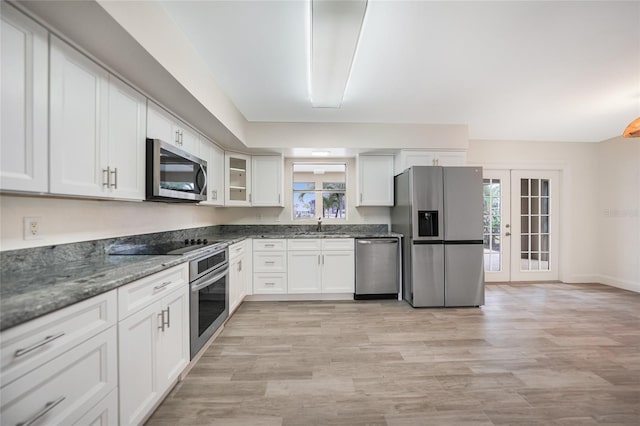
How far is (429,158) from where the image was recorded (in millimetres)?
3885

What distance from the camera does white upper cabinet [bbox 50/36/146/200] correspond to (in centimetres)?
132

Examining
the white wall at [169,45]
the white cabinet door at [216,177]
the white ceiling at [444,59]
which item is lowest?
the white cabinet door at [216,177]

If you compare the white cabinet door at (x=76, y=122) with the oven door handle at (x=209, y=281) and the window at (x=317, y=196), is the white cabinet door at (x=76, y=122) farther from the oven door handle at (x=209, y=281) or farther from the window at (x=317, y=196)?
the window at (x=317, y=196)

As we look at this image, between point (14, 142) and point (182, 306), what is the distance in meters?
1.29

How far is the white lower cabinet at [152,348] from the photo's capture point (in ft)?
4.41

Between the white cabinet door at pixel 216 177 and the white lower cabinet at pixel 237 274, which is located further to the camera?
the white cabinet door at pixel 216 177

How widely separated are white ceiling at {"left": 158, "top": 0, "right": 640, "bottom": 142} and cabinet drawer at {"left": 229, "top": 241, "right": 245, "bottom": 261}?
1.69 metres

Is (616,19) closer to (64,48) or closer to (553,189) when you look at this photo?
(64,48)

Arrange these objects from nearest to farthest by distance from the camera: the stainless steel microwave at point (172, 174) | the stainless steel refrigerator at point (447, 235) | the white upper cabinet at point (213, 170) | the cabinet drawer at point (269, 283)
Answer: the stainless steel microwave at point (172, 174) < the white upper cabinet at point (213, 170) < the stainless steel refrigerator at point (447, 235) < the cabinet drawer at point (269, 283)

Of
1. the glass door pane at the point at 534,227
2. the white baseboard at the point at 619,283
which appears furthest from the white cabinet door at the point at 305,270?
the white baseboard at the point at 619,283

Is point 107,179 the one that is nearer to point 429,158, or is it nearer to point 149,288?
point 149,288

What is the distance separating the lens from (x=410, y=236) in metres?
3.54

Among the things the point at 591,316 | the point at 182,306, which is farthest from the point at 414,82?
the point at 591,316

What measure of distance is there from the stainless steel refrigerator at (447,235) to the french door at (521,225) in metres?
1.47
